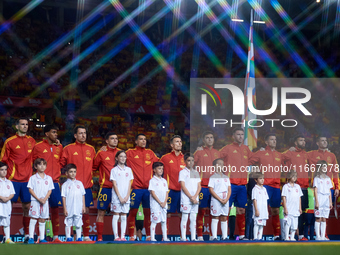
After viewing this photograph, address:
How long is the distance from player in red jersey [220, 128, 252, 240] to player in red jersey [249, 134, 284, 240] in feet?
0.63

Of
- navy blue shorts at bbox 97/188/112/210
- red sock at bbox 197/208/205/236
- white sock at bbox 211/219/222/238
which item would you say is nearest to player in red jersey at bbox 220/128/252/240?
white sock at bbox 211/219/222/238

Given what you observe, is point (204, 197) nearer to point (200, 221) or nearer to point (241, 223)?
point (200, 221)

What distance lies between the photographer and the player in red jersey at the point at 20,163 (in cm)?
587

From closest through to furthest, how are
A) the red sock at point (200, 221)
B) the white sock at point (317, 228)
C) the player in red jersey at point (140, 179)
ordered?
the player in red jersey at point (140, 179) < the red sock at point (200, 221) < the white sock at point (317, 228)

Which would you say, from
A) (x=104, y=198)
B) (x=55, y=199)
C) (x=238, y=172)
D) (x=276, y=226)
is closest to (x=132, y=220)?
(x=104, y=198)

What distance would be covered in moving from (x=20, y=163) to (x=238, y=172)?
3.14m

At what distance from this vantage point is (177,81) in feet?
47.6

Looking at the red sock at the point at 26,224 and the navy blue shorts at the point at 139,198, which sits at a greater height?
the navy blue shorts at the point at 139,198

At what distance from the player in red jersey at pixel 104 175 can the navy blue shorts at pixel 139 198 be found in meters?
0.33

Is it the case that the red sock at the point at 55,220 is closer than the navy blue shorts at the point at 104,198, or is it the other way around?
the red sock at the point at 55,220

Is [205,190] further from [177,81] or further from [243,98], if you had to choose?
[177,81]

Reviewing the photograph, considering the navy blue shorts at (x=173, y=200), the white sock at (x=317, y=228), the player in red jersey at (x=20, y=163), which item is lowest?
the white sock at (x=317, y=228)

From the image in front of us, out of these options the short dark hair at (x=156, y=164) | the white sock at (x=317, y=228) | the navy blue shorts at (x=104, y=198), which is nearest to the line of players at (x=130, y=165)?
the navy blue shorts at (x=104, y=198)

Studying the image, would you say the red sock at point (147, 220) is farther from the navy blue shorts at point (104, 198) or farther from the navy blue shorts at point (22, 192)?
the navy blue shorts at point (22, 192)
